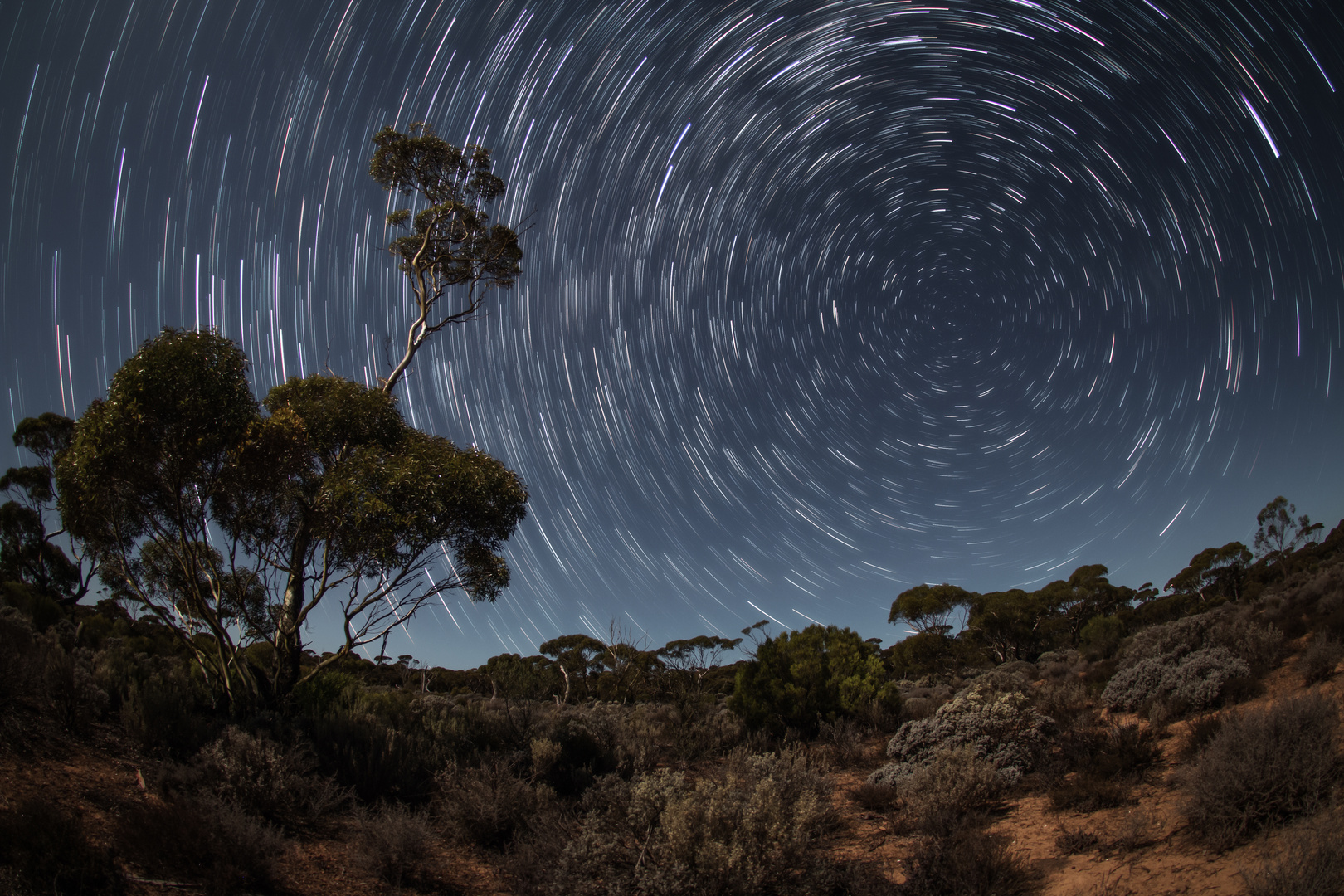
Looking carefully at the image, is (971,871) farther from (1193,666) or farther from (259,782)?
(259,782)

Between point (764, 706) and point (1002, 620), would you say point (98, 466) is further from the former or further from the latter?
point (1002, 620)

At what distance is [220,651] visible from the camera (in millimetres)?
9375

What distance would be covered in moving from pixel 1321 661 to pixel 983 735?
15.5ft

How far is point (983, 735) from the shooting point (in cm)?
872

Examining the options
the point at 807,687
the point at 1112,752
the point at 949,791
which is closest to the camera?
the point at 949,791

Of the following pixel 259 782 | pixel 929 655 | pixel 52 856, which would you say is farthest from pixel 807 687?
pixel 929 655

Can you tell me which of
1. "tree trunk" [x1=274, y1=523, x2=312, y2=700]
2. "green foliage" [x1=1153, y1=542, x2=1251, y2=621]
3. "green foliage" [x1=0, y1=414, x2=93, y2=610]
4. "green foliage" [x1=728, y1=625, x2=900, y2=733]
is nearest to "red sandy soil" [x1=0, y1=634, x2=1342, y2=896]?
"tree trunk" [x1=274, y1=523, x2=312, y2=700]

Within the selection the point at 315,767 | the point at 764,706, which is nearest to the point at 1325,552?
the point at 764,706

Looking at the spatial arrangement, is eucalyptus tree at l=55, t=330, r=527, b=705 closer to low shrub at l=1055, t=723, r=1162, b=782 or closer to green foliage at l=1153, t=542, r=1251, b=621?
low shrub at l=1055, t=723, r=1162, b=782

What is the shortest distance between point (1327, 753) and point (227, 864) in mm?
9965

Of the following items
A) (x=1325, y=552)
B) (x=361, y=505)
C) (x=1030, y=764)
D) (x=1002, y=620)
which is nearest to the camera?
(x=1030, y=764)

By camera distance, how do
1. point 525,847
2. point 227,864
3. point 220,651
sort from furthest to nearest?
point 220,651 → point 525,847 → point 227,864

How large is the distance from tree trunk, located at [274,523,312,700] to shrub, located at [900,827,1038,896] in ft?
32.0

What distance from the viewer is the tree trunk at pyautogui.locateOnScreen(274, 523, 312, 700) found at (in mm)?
9539
